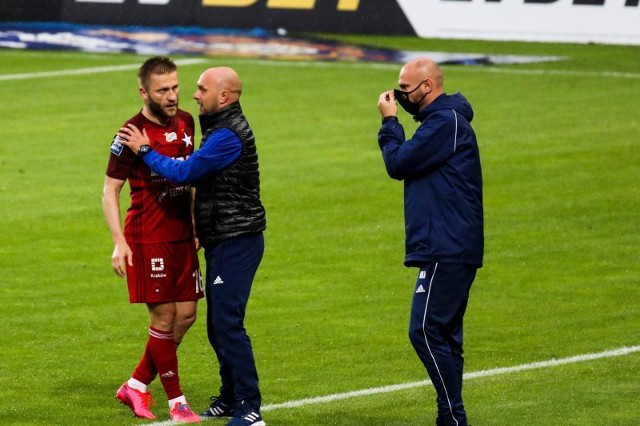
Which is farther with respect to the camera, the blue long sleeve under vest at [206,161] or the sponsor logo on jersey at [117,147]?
the sponsor logo on jersey at [117,147]

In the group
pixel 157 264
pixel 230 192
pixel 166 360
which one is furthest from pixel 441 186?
pixel 166 360

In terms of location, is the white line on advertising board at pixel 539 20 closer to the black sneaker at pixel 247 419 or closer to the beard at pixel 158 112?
the beard at pixel 158 112

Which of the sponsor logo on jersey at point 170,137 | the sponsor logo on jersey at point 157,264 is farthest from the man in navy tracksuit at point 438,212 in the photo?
the sponsor logo on jersey at point 157,264

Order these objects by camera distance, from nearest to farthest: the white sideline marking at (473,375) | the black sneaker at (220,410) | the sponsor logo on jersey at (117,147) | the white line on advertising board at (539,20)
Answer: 1. the sponsor logo on jersey at (117,147)
2. the black sneaker at (220,410)
3. the white sideline marking at (473,375)
4. the white line on advertising board at (539,20)

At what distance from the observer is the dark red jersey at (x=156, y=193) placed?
355 inches

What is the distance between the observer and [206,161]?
8570mm

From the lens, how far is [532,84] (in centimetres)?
2497

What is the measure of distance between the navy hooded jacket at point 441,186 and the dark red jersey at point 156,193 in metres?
1.40

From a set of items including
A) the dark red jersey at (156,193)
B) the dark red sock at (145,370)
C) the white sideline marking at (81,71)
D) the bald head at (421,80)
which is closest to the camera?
the bald head at (421,80)

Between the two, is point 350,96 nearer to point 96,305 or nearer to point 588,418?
point 96,305

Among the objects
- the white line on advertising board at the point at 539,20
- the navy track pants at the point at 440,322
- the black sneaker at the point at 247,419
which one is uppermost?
the white line on advertising board at the point at 539,20

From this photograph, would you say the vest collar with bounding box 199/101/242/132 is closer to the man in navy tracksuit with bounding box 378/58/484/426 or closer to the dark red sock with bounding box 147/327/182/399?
the man in navy tracksuit with bounding box 378/58/484/426

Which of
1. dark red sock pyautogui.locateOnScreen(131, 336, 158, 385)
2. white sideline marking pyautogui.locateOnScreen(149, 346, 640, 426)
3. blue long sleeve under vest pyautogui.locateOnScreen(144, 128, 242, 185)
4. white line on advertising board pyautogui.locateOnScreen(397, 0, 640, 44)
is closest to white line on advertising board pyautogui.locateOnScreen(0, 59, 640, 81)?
white line on advertising board pyautogui.locateOnScreen(397, 0, 640, 44)

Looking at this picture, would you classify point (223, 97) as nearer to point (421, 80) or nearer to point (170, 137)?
point (170, 137)
